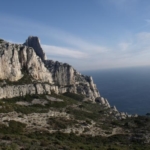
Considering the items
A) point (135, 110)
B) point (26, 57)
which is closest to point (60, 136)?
point (26, 57)

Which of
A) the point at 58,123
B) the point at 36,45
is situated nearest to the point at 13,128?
the point at 58,123

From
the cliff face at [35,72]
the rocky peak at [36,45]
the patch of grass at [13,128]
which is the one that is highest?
the rocky peak at [36,45]

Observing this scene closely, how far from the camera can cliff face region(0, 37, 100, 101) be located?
92.4m

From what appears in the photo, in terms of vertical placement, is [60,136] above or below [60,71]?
below

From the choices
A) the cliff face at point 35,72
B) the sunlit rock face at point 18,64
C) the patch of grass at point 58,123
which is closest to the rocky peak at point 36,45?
the cliff face at point 35,72

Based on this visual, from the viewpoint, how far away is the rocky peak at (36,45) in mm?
149250

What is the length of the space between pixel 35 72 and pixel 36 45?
168 ft

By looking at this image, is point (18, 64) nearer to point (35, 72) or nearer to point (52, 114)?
point (35, 72)

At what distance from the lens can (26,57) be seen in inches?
4257

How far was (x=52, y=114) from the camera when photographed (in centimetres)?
7056

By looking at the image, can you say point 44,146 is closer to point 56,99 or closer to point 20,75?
point 56,99

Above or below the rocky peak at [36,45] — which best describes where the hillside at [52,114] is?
below

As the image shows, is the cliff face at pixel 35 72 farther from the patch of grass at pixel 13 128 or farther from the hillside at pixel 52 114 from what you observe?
the patch of grass at pixel 13 128

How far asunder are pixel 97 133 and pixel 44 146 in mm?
28332
